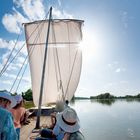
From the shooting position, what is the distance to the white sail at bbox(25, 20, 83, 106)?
1647cm

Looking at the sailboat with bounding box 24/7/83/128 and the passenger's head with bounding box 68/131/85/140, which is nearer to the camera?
the passenger's head with bounding box 68/131/85/140

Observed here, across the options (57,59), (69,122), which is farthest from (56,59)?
(69,122)

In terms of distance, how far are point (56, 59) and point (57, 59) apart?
81 cm

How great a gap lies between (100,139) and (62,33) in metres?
8.59

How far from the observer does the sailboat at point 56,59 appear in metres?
16.5

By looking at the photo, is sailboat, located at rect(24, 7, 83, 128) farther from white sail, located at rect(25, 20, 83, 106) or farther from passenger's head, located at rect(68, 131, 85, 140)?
passenger's head, located at rect(68, 131, 85, 140)

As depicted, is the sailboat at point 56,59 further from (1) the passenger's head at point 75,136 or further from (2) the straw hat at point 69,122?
(1) the passenger's head at point 75,136

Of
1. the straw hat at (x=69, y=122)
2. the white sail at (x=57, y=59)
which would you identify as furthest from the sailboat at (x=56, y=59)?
the straw hat at (x=69, y=122)

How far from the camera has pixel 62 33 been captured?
18094 millimetres

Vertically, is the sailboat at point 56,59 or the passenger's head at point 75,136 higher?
the sailboat at point 56,59

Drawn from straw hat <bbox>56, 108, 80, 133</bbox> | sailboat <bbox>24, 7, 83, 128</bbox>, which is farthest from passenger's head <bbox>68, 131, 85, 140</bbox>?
sailboat <bbox>24, 7, 83, 128</bbox>

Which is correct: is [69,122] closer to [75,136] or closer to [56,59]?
[75,136]

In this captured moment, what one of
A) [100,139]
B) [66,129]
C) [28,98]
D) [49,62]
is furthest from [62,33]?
[28,98]

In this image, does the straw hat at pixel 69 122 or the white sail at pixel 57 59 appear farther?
the white sail at pixel 57 59
